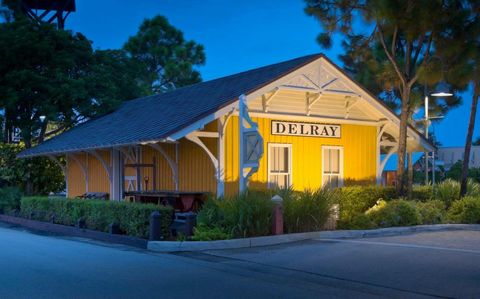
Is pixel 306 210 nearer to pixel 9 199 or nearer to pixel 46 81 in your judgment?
pixel 9 199

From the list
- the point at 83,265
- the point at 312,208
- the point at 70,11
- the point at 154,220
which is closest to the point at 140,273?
the point at 83,265

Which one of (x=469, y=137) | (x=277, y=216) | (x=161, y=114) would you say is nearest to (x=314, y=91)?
(x=161, y=114)

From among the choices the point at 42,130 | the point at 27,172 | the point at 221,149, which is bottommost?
the point at 27,172

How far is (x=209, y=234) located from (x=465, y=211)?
9262 mm

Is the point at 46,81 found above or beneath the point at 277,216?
above

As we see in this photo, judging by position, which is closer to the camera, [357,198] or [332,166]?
[357,198]

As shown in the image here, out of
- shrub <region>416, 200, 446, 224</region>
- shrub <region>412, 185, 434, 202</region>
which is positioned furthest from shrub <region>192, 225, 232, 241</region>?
shrub <region>412, 185, 434, 202</region>

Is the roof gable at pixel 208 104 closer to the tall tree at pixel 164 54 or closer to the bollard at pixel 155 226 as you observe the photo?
the bollard at pixel 155 226

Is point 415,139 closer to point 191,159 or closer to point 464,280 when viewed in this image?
point 191,159

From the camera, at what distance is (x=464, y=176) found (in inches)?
801

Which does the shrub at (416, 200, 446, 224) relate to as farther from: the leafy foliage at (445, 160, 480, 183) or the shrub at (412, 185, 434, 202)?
the leafy foliage at (445, 160, 480, 183)

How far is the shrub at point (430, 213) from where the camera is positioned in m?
17.5

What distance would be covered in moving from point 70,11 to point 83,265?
94.7ft

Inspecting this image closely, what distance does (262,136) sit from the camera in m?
17.9
